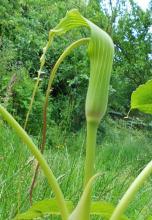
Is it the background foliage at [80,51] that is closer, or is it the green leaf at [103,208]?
the green leaf at [103,208]

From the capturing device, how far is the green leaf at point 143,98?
1.40ft

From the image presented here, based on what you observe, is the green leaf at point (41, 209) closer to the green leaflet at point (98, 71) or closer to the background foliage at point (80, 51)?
the green leaflet at point (98, 71)

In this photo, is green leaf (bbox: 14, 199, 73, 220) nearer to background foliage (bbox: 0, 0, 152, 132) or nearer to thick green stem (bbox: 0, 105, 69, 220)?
thick green stem (bbox: 0, 105, 69, 220)

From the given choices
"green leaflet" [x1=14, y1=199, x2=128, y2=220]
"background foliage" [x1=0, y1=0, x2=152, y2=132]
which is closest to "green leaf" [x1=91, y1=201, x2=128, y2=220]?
"green leaflet" [x1=14, y1=199, x2=128, y2=220]

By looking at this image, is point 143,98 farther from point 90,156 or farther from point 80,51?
point 80,51

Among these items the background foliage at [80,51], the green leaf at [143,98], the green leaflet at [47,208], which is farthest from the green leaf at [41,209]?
the background foliage at [80,51]

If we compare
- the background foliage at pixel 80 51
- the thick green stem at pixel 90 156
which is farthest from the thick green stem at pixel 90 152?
the background foliage at pixel 80 51

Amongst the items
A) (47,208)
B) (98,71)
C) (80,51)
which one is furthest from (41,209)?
(80,51)

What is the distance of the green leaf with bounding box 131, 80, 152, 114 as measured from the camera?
16.8 inches

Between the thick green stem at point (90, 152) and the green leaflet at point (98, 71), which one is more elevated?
the green leaflet at point (98, 71)

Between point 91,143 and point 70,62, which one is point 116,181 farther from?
point 70,62

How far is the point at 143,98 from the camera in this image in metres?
0.44

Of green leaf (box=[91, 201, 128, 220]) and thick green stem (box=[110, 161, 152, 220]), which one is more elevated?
thick green stem (box=[110, 161, 152, 220])

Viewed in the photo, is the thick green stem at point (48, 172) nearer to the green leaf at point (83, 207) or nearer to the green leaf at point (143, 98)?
the green leaf at point (83, 207)
